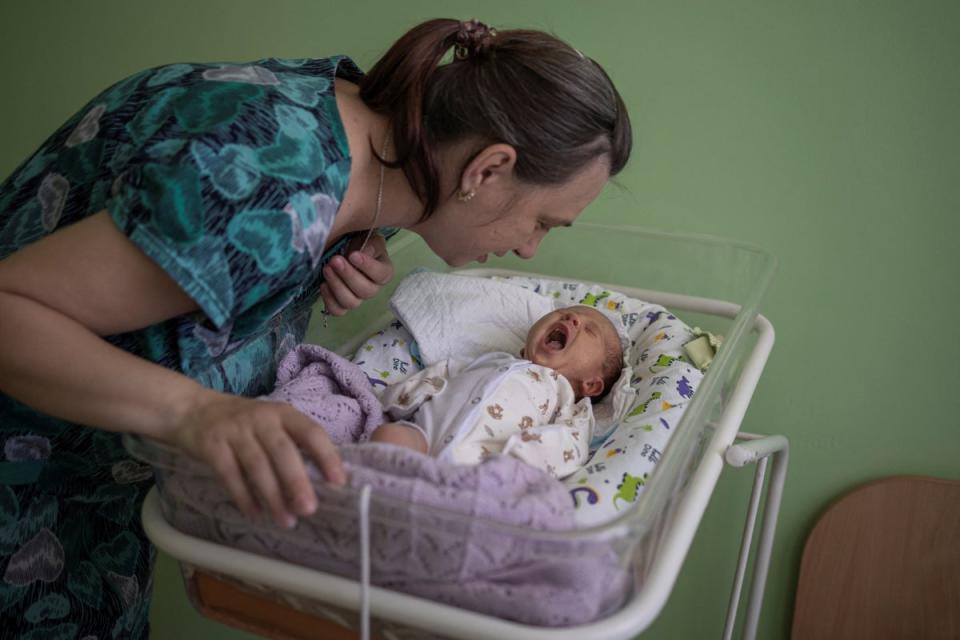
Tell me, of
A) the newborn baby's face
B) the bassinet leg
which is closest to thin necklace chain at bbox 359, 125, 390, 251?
the newborn baby's face

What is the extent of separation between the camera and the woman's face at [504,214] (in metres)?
1.10

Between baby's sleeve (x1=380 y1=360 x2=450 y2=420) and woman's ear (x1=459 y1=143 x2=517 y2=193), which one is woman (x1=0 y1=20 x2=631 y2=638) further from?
baby's sleeve (x1=380 y1=360 x2=450 y2=420)

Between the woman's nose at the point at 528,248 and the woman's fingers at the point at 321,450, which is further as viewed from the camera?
the woman's nose at the point at 528,248

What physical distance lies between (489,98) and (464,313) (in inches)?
18.9

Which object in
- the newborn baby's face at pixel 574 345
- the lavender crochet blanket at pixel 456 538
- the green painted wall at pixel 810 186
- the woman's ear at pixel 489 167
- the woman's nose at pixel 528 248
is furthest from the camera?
the green painted wall at pixel 810 186

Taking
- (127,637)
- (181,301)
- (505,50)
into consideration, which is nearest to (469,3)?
(505,50)

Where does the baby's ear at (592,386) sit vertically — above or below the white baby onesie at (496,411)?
below

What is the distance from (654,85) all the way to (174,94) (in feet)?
3.18

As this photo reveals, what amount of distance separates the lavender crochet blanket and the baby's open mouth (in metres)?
0.60

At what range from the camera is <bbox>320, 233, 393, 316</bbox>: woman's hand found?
3.96 ft

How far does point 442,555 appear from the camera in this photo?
29.3 inches

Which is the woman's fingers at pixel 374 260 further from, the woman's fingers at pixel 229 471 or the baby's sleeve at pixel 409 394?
the woman's fingers at pixel 229 471

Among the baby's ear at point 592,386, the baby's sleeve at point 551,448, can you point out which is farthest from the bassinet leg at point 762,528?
the baby's sleeve at point 551,448

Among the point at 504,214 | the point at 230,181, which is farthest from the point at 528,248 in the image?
the point at 230,181
